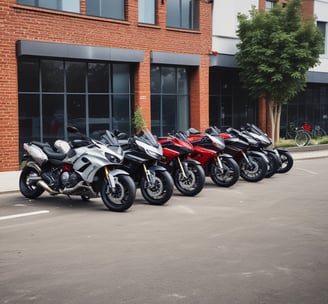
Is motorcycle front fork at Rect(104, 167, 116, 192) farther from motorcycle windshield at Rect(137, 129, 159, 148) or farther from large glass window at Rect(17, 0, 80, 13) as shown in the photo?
large glass window at Rect(17, 0, 80, 13)

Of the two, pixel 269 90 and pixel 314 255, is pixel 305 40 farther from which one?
pixel 314 255

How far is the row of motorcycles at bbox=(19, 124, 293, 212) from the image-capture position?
344 inches

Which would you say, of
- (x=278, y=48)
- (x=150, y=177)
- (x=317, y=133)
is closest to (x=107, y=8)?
(x=278, y=48)

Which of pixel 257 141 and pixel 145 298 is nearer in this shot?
pixel 145 298

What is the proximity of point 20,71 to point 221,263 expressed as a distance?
12054mm

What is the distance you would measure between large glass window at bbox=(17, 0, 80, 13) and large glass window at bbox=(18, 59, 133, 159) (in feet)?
5.37

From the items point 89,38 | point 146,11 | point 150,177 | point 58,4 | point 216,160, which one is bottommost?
point 150,177

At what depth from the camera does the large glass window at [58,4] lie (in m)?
15.8

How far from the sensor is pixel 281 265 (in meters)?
5.46

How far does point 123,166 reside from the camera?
31.2ft

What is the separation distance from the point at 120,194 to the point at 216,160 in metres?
3.33

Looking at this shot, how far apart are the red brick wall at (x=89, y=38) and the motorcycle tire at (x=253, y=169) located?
685cm

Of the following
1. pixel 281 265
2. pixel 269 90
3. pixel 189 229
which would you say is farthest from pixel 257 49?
pixel 281 265

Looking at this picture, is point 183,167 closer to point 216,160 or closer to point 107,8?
point 216,160
